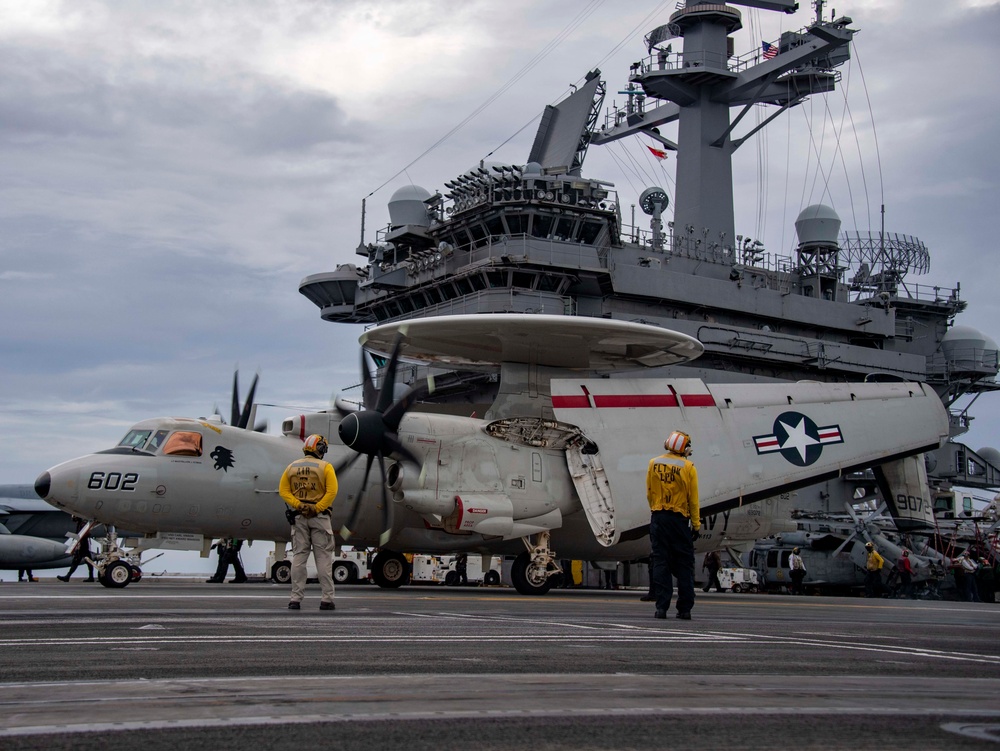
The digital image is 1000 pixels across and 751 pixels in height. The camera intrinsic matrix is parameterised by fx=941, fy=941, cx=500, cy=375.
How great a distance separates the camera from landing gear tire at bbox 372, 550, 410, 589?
23719 millimetres

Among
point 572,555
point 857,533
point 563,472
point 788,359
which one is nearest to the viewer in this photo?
point 563,472

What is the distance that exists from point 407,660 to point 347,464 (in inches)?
580

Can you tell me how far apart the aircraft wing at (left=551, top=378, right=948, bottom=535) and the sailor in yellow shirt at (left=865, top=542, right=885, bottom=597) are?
9033mm

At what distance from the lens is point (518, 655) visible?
6.47 meters

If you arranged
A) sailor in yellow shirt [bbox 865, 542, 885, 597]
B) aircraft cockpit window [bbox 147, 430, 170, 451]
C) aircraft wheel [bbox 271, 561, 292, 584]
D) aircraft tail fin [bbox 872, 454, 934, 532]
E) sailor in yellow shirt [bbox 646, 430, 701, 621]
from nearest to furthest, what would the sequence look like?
sailor in yellow shirt [bbox 646, 430, 701, 621], aircraft cockpit window [bbox 147, 430, 170, 451], aircraft tail fin [bbox 872, 454, 934, 532], aircraft wheel [bbox 271, 561, 292, 584], sailor in yellow shirt [bbox 865, 542, 885, 597]

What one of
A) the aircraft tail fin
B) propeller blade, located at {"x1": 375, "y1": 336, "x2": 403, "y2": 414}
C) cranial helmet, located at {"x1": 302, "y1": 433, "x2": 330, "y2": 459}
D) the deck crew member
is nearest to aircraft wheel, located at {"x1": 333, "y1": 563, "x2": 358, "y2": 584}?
propeller blade, located at {"x1": 375, "y1": 336, "x2": 403, "y2": 414}

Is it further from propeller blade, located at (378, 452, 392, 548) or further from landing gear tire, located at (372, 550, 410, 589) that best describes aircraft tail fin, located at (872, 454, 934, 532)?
propeller blade, located at (378, 452, 392, 548)

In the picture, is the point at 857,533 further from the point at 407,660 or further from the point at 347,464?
the point at 407,660

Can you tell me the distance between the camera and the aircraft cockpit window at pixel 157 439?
67.6ft

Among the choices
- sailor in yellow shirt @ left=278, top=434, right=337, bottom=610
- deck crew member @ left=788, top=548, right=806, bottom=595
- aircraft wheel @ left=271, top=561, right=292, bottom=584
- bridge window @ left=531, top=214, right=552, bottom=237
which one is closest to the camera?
sailor in yellow shirt @ left=278, top=434, right=337, bottom=610

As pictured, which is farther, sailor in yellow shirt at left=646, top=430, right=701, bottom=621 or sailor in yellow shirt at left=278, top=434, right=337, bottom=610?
sailor in yellow shirt at left=278, top=434, right=337, bottom=610

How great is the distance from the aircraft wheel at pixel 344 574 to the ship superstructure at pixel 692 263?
41.3 feet

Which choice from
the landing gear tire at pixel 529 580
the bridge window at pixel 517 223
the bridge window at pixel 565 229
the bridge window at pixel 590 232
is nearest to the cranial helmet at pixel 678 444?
the landing gear tire at pixel 529 580

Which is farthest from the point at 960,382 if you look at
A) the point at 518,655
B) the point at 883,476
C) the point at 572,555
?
the point at 518,655
